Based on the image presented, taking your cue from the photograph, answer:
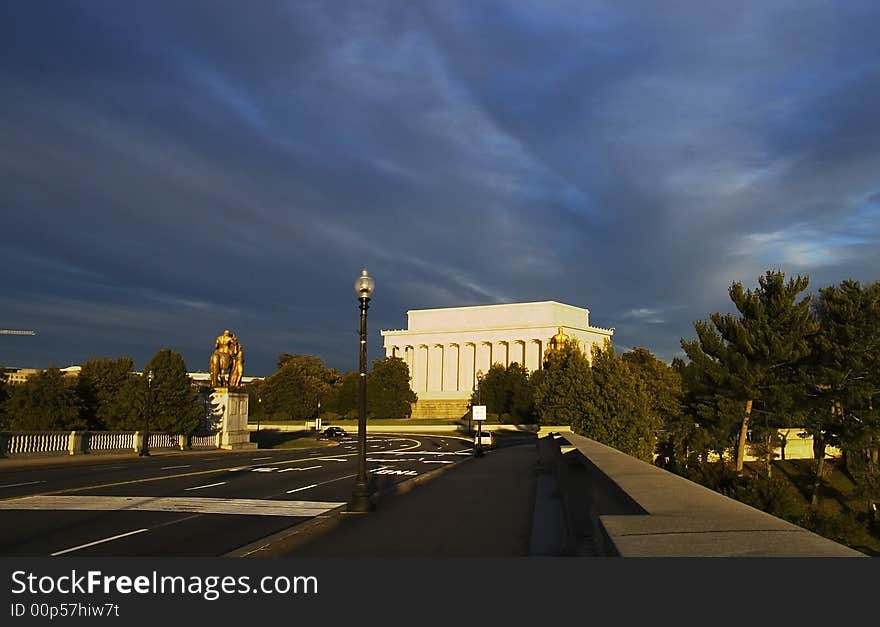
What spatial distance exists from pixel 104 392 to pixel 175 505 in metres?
36.5

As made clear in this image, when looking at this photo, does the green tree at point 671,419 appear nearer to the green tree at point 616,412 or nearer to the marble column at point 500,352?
the green tree at point 616,412

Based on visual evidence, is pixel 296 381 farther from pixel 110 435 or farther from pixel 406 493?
pixel 406 493

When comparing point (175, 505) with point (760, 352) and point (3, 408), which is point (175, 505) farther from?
point (760, 352)

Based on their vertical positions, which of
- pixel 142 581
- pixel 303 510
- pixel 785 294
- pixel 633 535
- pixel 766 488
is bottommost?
pixel 766 488

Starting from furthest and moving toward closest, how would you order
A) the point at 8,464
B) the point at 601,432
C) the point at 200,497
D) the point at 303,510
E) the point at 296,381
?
the point at 296,381
the point at 601,432
the point at 8,464
the point at 200,497
the point at 303,510

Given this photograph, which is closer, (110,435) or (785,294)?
(110,435)

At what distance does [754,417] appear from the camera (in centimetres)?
6141

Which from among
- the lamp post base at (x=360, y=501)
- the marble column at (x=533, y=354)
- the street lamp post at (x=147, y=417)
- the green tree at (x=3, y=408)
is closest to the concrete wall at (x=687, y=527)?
the lamp post base at (x=360, y=501)

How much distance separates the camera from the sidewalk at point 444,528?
40.3ft

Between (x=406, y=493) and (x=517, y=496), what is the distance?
3.22 m

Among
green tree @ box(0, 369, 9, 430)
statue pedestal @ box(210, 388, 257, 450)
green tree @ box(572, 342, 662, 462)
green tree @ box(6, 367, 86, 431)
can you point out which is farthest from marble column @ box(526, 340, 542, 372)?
green tree @ box(6, 367, 86, 431)

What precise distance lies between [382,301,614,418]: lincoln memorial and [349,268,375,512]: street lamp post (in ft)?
467

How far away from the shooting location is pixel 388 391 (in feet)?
437

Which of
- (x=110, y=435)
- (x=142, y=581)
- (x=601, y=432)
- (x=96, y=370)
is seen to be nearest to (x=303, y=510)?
(x=142, y=581)
